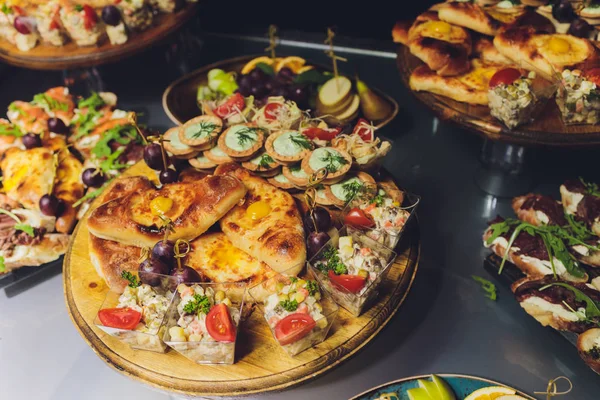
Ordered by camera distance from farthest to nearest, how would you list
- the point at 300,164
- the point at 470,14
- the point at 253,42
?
the point at 253,42, the point at 470,14, the point at 300,164

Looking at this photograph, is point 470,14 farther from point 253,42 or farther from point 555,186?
point 253,42

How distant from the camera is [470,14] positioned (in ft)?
11.7

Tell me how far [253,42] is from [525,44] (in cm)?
275

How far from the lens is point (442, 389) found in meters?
2.42

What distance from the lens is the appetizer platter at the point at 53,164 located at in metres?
3.26

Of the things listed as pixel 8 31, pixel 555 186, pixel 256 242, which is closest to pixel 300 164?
pixel 256 242

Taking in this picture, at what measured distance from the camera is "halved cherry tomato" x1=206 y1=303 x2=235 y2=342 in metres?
2.19

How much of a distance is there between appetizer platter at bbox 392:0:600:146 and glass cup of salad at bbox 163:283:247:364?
170 centimetres

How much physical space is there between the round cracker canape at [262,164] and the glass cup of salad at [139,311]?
2.55ft

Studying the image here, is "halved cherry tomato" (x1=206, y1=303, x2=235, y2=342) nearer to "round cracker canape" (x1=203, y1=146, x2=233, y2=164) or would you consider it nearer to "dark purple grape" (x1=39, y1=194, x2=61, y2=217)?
"round cracker canape" (x1=203, y1=146, x2=233, y2=164)

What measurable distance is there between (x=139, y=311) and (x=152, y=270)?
197 mm

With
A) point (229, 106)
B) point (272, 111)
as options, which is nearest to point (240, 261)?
point (272, 111)

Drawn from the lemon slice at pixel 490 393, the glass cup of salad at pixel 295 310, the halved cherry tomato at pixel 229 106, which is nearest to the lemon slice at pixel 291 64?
the halved cherry tomato at pixel 229 106

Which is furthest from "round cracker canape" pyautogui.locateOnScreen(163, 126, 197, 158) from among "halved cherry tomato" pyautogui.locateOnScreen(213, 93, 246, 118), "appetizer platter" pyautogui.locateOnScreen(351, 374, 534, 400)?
"appetizer platter" pyautogui.locateOnScreen(351, 374, 534, 400)
